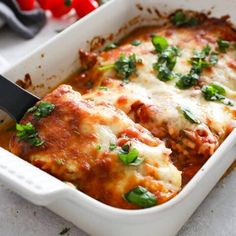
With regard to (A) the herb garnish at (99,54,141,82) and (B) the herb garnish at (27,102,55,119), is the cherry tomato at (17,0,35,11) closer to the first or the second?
(A) the herb garnish at (99,54,141,82)

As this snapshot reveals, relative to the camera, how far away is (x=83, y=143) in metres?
2.55

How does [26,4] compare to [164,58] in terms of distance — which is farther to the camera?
[26,4]

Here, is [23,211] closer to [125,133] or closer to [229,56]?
[125,133]

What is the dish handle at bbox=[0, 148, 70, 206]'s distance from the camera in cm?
210

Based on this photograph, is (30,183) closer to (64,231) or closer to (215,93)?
(64,231)

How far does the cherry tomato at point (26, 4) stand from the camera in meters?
4.43

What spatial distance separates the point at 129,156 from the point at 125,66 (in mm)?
940

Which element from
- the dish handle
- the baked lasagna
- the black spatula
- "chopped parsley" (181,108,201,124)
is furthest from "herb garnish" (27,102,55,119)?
"chopped parsley" (181,108,201,124)


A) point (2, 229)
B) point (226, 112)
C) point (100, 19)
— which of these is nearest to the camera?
point (2, 229)

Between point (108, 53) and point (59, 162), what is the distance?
3.89 feet

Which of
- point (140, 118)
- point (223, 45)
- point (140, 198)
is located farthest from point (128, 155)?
point (223, 45)

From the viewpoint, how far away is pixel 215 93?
9.93 ft

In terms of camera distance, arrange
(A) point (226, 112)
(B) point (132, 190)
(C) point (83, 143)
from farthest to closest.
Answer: (A) point (226, 112) < (C) point (83, 143) < (B) point (132, 190)

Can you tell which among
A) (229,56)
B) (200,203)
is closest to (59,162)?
(200,203)
